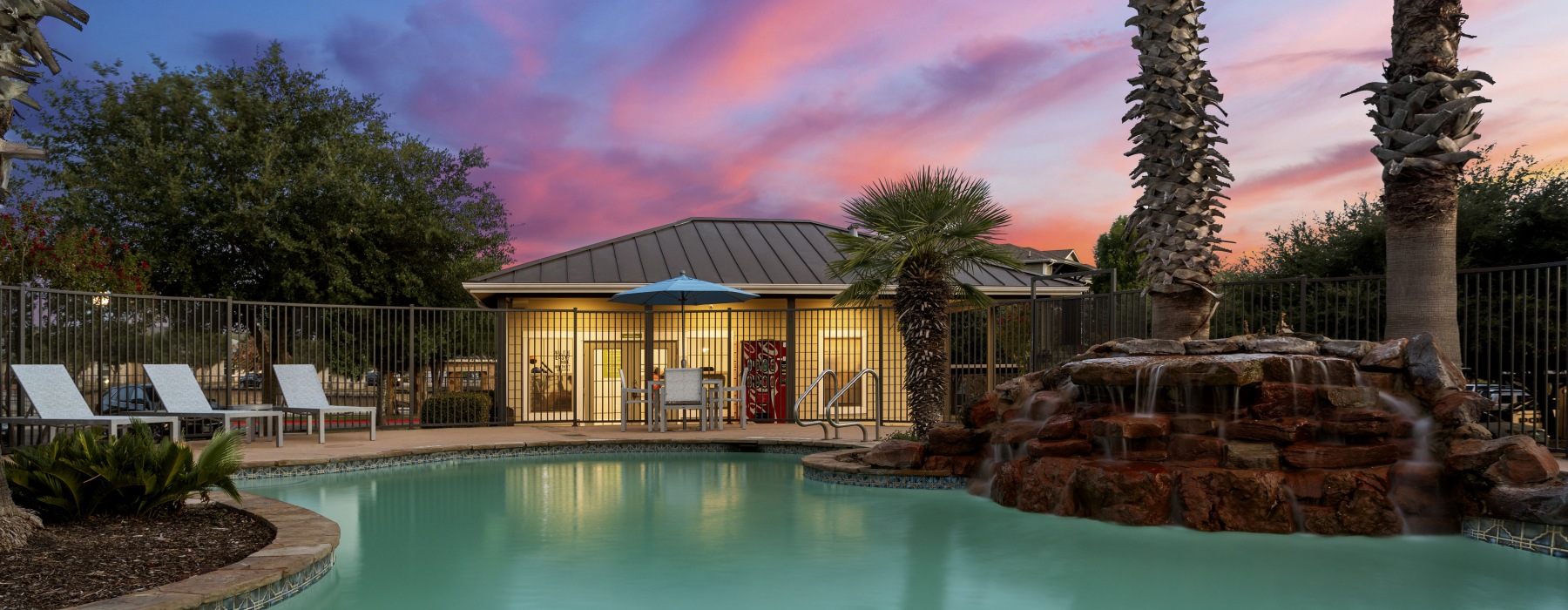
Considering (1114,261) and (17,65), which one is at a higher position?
(1114,261)

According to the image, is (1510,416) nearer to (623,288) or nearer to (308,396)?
(623,288)

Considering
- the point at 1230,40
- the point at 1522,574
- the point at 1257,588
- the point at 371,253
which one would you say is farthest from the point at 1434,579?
the point at 371,253

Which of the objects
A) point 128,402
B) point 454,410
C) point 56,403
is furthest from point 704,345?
point 56,403

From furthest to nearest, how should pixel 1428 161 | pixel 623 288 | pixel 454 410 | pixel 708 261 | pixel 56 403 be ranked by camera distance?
pixel 708 261 → pixel 623 288 → pixel 454 410 → pixel 56 403 → pixel 1428 161

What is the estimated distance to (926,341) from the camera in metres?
9.16

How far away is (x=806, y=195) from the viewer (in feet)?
81.1

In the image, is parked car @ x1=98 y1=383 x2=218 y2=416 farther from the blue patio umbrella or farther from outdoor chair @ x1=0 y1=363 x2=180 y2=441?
the blue patio umbrella

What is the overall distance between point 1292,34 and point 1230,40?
3.03ft

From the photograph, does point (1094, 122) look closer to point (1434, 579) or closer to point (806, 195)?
point (806, 195)

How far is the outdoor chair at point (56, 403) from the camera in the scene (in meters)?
8.30

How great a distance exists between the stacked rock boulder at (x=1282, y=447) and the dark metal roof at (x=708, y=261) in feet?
24.7

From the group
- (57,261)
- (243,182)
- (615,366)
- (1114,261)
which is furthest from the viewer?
(1114,261)

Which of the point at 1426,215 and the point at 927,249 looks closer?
the point at 1426,215

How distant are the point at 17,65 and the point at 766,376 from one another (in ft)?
39.3
